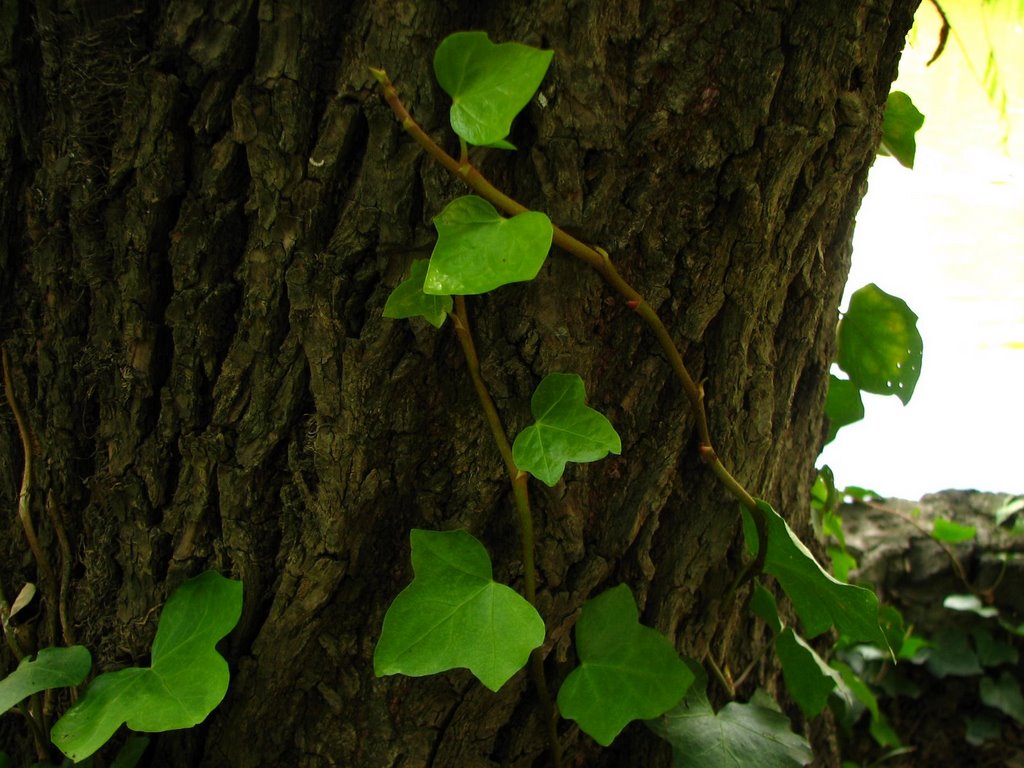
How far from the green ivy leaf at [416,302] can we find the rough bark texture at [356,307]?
3 centimetres

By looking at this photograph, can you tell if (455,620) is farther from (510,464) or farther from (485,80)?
(485,80)

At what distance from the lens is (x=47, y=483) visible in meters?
0.68

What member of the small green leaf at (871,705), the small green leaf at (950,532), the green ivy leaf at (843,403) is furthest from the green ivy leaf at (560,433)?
the small green leaf at (950,532)

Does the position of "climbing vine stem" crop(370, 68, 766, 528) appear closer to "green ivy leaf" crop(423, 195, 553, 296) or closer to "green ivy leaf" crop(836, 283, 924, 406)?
"green ivy leaf" crop(423, 195, 553, 296)

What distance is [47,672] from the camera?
2.04ft

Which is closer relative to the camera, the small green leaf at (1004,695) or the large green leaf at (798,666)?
the large green leaf at (798,666)

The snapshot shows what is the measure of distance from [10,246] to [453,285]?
1.26 ft

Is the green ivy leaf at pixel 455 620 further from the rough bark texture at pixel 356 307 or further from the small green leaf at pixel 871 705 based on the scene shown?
the small green leaf at pixel 871 705

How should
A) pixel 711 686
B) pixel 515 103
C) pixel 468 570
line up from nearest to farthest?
pixel 515 103
pixel 468 570
pixel 711 686

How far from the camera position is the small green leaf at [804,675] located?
2.50 feet

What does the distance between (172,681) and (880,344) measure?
69 cm

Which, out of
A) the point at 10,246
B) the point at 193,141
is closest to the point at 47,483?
the point at 10,246

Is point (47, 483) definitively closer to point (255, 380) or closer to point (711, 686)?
point (255, 380)

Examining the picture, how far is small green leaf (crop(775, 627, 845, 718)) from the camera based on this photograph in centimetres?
76
